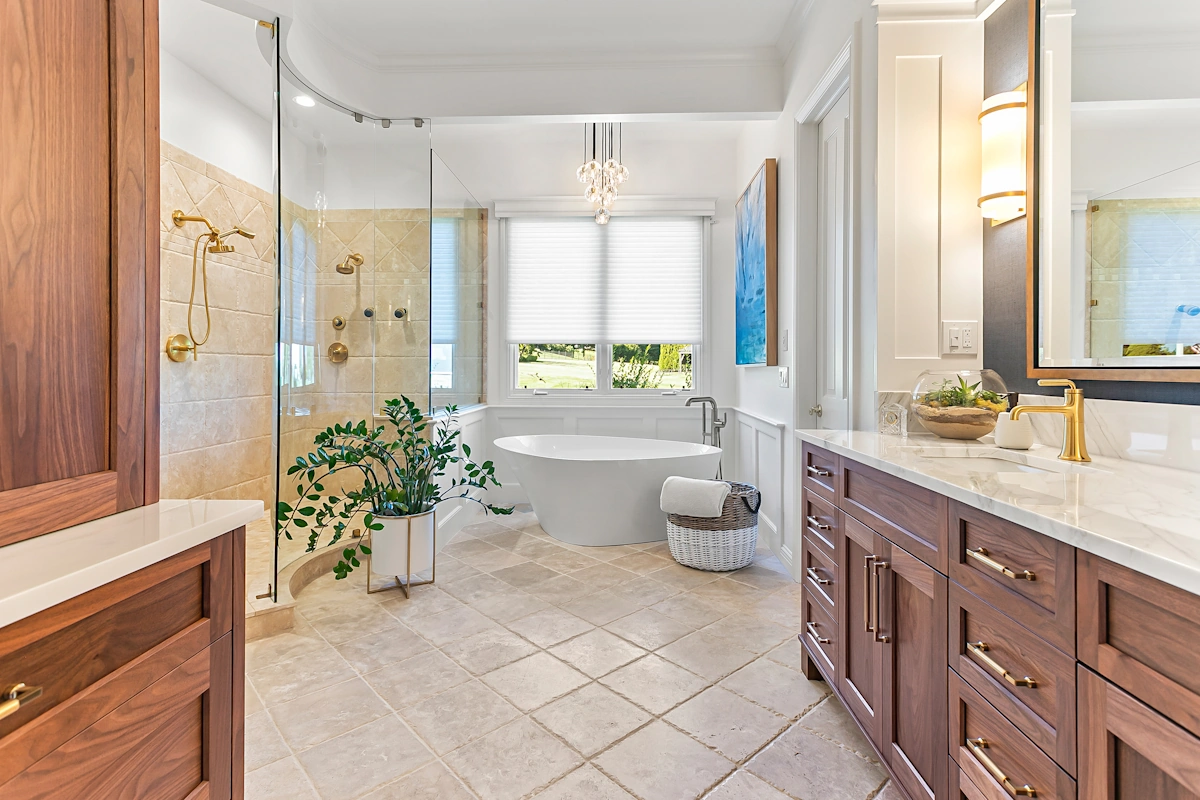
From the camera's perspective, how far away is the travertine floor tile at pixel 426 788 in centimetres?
148

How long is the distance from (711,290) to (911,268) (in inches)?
100

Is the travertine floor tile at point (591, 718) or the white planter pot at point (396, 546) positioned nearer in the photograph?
the travertine floor tile at point (591, 718)

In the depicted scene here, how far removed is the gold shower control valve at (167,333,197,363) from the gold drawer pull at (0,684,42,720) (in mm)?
2839

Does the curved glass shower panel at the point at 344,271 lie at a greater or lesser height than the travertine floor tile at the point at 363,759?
greater

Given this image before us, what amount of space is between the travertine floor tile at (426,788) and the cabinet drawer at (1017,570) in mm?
1269

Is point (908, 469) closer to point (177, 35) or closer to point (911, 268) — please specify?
point (911, 268)

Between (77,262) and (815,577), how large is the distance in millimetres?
1987

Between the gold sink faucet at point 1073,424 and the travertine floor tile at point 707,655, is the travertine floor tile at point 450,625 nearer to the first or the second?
the travertine floor tile at point 707,655

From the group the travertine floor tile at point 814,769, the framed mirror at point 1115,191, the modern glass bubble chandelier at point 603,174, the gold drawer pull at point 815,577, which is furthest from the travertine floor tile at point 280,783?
the modern glass bubble chandelier at point 603,174

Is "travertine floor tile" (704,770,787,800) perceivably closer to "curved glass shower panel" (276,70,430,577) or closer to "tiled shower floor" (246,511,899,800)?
"tiled shower floor" (246,511,899,800)

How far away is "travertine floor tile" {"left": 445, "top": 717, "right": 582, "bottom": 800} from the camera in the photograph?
152 centimetres

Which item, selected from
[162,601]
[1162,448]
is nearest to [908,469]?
[1162,448]

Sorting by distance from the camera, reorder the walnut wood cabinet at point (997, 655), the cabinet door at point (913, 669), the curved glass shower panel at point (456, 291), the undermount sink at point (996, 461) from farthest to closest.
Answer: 1. the curved glass shower panel at point (456, 291)
2. the undermount sink at point (996, 461)
3. the cabinet door at point (913, 669)
4. the walnut wood cabinet at point (997, 655)

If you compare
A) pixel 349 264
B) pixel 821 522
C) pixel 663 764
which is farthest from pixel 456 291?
pixel 663 764
